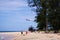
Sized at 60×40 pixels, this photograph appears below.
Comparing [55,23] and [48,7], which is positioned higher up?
[48,7]

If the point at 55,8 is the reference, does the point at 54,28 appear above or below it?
below

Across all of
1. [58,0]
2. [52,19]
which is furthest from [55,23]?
[58,0]

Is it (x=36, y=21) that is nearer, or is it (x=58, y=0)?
(x=58, y=0)

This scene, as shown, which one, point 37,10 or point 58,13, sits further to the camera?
point 37,10

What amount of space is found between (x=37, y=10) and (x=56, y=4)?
4842 mm

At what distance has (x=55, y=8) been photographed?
45.1 m

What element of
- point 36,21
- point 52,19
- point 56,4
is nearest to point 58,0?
point 56,4

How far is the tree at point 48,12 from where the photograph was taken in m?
44.7

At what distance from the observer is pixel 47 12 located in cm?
4528

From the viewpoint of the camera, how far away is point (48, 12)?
4481 centimetres

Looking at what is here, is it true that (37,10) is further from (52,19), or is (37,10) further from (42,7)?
(52,19)

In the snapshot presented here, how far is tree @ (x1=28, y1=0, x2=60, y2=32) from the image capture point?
4467 centimetres

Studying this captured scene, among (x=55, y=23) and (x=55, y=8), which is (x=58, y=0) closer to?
(x=55, y=8)

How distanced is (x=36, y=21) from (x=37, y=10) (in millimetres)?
2471
